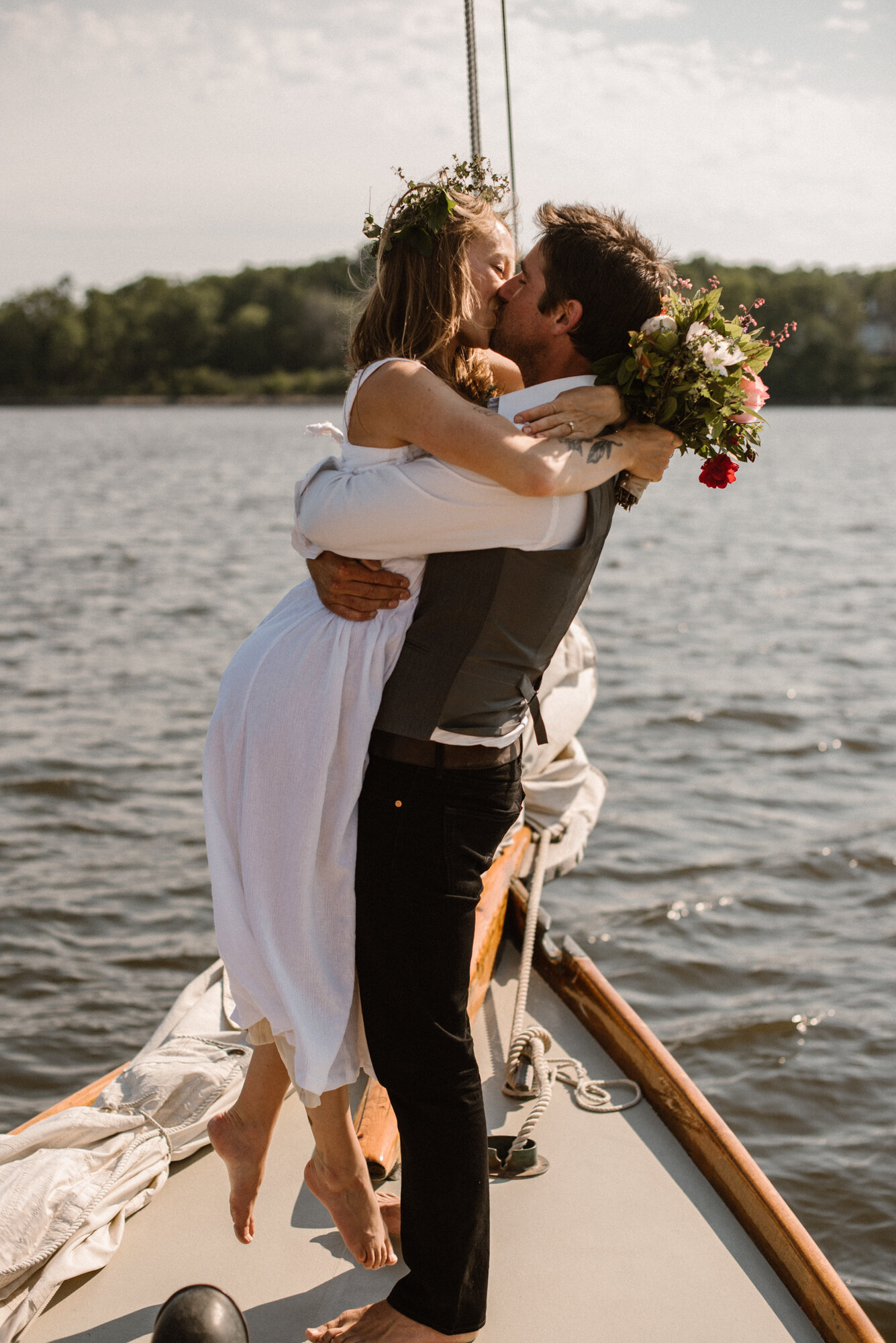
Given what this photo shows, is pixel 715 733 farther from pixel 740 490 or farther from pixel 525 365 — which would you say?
pixel 740 490

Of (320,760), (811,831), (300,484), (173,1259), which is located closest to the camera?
(320,760)

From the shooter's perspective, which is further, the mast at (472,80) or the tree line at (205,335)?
the tree line at (205,335)

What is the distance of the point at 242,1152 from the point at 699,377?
2.07m

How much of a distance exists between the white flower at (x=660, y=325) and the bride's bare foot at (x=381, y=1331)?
217cm

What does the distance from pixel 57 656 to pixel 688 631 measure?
27.2 ft

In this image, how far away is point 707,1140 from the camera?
3.42m

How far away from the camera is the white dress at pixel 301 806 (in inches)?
94.1

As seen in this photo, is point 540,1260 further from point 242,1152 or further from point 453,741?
point 453,741

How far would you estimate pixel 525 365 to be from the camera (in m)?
2.54

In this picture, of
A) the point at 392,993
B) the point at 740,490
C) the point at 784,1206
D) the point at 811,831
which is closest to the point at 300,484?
the point at 392,993

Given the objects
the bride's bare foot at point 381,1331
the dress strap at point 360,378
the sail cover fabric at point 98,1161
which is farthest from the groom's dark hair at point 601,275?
the sail cover fabric at point 98,1161

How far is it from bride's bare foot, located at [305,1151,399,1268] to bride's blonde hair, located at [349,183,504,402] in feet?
5.80

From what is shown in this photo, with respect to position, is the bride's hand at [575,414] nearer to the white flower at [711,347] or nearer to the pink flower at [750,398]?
the white flower at [711,347]

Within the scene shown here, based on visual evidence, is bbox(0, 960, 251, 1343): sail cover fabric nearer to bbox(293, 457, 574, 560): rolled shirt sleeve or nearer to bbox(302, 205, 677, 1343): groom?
bbox(302, 205, 677, 1343): groom
